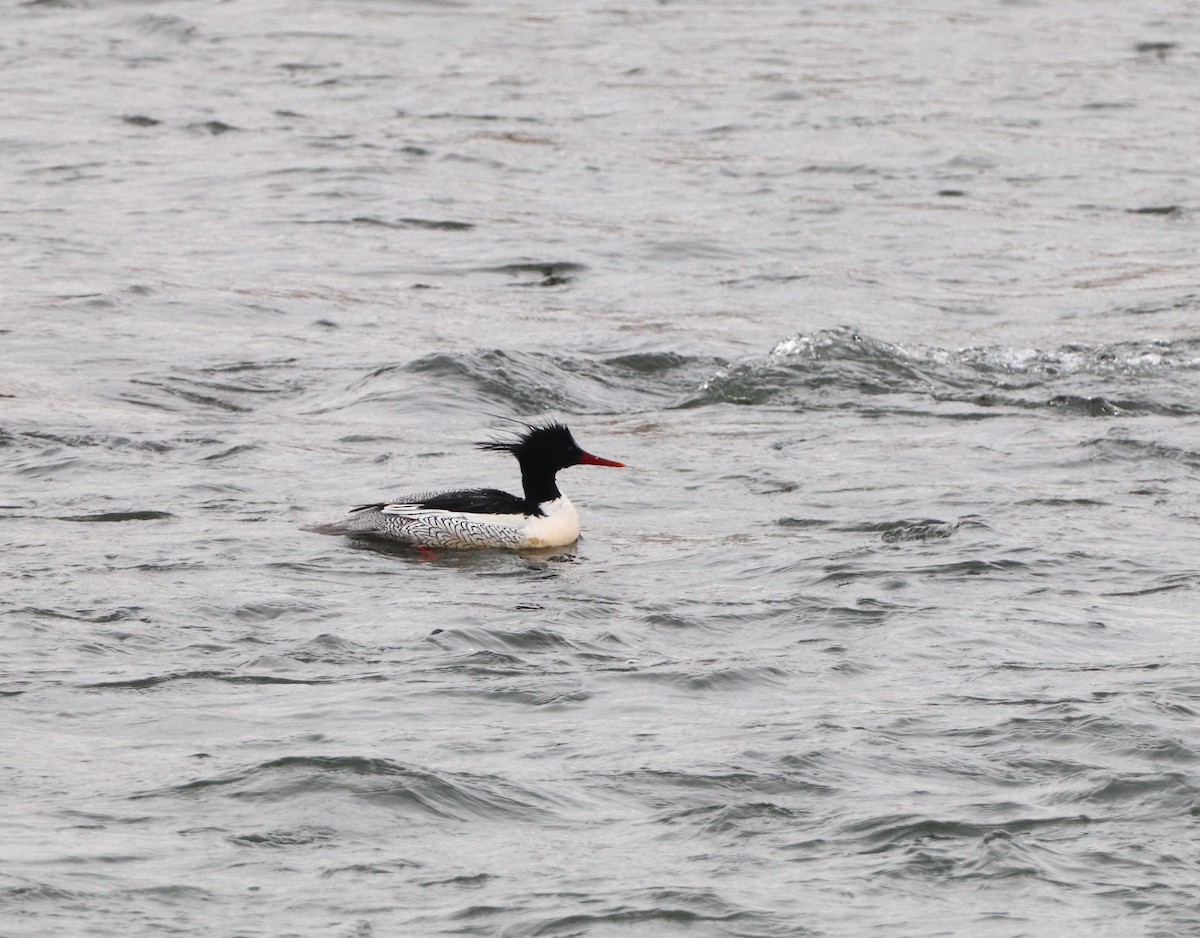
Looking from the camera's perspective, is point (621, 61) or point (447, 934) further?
point (621, 61)

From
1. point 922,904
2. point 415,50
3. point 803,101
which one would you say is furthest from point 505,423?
point 415,50

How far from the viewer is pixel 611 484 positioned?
48.3 ft

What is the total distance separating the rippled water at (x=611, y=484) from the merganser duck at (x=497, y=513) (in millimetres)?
171

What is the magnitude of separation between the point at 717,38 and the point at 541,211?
9509 mm

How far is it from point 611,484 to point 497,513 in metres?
1.68

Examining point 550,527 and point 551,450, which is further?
point 551,450

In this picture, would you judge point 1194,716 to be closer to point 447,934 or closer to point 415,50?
point 447,934

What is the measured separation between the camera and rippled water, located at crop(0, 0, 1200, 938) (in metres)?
8.10

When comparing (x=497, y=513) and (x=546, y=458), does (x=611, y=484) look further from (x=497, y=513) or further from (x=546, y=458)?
(x=497, y=513)

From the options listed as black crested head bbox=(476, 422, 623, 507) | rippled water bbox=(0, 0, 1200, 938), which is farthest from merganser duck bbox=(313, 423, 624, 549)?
rippled water bbox=(0, 0, 1200, 938)

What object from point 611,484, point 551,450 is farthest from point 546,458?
point 611,484

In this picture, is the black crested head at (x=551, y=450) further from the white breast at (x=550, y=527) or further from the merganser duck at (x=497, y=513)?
the white breast at (x=550, y=527)

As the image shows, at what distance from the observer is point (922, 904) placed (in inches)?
304

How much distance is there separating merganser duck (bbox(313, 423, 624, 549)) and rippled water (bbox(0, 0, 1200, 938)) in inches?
6.7
